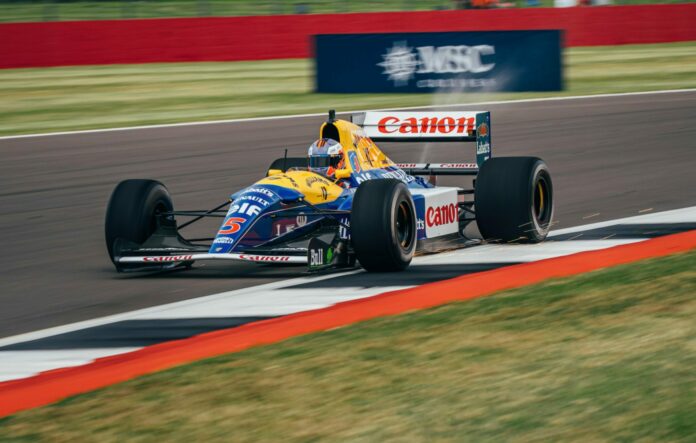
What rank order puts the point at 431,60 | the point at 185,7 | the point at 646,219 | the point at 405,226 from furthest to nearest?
1. the point at 185,7
2. the point at 431,60
3. the point at 646,219
4. the point at 405,226

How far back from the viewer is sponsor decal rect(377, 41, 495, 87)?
2395 cm

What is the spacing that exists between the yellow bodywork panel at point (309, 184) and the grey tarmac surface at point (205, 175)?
57 cm

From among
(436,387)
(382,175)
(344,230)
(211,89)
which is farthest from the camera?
(211,89)

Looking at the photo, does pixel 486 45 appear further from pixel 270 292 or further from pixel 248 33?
pixel 270 292

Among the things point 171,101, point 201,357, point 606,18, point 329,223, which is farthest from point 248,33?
point 201,357

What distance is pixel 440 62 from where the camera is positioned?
2438 cm

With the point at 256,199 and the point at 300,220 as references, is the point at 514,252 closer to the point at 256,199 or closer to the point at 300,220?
the point at 300,220

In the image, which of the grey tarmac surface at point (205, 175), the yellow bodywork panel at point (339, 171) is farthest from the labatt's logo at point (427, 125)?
the grey tarmac surface at point (205, 175)

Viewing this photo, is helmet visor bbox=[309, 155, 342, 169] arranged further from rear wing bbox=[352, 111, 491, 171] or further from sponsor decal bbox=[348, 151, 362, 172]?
rear wing bbox=[352, 111, 491, 171]

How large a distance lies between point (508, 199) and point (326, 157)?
1475mm

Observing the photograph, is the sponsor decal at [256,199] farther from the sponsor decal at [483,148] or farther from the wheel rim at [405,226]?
the sponsor decal at [483,148]

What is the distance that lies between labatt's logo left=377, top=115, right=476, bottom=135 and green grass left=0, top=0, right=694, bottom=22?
69.3 feet

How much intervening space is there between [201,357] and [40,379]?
2.62 feet

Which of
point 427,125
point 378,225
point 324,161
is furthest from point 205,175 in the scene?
point 378,225
